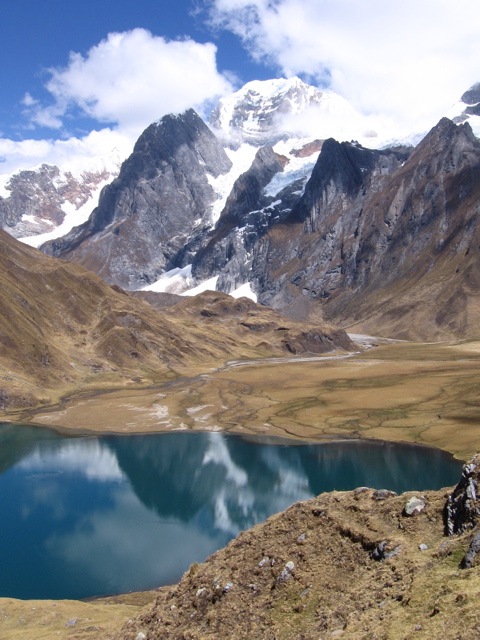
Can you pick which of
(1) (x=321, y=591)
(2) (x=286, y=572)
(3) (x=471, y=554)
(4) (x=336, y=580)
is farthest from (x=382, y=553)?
(3) (x=471, y=554)

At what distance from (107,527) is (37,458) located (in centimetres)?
3546

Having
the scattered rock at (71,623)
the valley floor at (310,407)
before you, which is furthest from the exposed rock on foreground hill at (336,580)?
the valley floor at (310,407)

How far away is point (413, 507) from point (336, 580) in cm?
501

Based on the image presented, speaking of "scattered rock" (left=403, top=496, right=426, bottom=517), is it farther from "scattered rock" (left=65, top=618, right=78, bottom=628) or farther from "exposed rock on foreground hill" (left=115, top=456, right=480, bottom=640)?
"scattered rock" (left=65, top=618, right=78, bottom=628)

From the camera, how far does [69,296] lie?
19125cm

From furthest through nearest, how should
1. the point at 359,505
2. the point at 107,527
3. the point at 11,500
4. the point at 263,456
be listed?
1. the point at 263,456
2. the point at 11,500
3. the point at 107,527
4. the point at 359,505

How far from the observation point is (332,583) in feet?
67.5

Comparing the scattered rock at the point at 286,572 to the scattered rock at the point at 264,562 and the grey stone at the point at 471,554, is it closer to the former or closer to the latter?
the scattered rock at the point at 264,562

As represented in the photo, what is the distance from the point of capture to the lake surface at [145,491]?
156 feet

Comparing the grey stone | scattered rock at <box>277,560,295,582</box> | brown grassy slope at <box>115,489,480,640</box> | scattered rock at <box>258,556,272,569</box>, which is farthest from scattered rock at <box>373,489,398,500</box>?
the grey stone

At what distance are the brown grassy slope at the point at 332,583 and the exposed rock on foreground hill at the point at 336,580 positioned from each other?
48 millimetres

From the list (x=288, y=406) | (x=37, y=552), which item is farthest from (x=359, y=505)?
(x=288, y=406)

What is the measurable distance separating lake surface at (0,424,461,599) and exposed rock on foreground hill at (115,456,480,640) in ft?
75.9

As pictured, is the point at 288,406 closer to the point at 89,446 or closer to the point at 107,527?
the point at 89,446
